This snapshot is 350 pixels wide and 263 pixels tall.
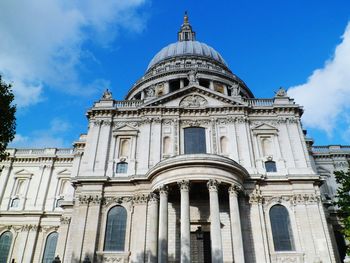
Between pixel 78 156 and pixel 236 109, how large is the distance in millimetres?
18488

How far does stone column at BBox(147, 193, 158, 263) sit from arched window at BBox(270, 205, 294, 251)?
8.83 meters

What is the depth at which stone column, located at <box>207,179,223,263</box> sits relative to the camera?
20.5 meters

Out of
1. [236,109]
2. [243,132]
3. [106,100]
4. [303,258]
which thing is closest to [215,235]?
[303,258]

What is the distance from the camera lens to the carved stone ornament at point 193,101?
31.3 metres

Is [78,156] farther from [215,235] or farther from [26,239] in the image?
[215,235]

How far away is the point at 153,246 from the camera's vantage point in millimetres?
22984

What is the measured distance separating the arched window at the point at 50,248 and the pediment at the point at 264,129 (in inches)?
969

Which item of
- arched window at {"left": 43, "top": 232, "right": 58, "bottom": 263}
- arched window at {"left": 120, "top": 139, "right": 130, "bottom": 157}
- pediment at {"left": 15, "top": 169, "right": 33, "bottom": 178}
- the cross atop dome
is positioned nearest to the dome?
the cross atop dome

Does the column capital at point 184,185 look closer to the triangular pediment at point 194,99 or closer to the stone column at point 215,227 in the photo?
the stone column at point 215,227

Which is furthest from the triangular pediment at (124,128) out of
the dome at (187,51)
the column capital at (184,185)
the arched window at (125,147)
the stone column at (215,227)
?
the dome at (187,51)

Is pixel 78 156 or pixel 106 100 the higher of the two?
pixel 106 100

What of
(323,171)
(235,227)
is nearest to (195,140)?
(235,227)

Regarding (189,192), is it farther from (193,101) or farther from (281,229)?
(193,101)

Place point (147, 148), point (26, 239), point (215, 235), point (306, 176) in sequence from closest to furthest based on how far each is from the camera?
1. point (215, 235)
2. point (306, 176)
3. point (147, 148)
4. point (26, 239)
